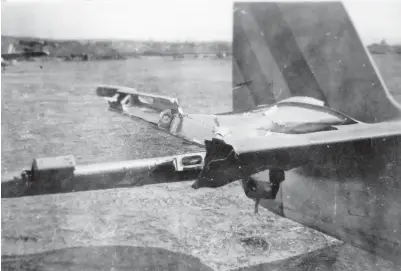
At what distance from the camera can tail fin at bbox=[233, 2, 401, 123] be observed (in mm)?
4195

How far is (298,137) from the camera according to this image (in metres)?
2.66

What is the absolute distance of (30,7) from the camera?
3820 millimetres

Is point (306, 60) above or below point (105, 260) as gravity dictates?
above

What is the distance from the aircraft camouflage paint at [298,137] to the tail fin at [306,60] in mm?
11

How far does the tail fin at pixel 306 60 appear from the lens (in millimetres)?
4195

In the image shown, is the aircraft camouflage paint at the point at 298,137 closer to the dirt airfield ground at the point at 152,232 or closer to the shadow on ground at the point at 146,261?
the shadow on ground at the point at 146,261

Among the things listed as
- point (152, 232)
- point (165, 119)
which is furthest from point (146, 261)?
point (165, 119)

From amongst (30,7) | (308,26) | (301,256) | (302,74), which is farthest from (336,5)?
(30,7)

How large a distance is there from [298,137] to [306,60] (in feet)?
7.31

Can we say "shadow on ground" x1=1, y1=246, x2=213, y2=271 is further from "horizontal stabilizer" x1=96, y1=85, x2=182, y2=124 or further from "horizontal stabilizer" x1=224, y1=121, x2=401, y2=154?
"horizontal stabilizer" x1=224, y1=121, x2=401, y2=154

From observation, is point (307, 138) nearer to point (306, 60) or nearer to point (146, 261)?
point (306, 60)

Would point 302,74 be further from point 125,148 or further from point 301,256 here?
point 125,148

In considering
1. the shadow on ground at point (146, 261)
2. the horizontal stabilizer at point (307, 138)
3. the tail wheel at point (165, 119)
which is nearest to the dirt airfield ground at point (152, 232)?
the shadow on ground at point (146, 261)

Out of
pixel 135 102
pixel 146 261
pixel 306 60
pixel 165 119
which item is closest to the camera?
pixel 165 119
